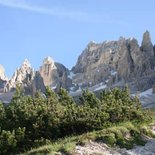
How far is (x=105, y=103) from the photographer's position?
122 feet

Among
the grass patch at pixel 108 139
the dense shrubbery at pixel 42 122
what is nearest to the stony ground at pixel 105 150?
the grass patch at pixel 108 139

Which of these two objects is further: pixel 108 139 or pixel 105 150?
pixel 108 139

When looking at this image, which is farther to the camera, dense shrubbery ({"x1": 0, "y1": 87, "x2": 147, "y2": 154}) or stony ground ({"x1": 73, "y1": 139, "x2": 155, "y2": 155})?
dense shrubbery ({"x1": 0, "y1": 87, "x2": 147, "y2": 154})

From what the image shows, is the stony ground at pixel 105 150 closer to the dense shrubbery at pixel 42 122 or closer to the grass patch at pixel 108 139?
the grass patch at pixel 108 139

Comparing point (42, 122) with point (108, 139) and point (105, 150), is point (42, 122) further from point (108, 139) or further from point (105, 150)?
point (105, 150)

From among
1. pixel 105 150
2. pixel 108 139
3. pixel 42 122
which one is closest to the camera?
pixel 105 150

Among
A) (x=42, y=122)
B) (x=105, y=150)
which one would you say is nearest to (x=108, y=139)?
(x=105, y=150)

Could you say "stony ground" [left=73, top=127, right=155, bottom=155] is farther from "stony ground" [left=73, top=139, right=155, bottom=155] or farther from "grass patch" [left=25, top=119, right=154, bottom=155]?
"grass patch" [left=25, top=119, right=154, bottom=155]

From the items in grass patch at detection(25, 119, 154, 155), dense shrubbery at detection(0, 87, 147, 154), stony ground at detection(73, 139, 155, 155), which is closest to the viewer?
grass patch at detection(25, 119, 154, 155)

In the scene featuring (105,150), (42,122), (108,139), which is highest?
(42,122)

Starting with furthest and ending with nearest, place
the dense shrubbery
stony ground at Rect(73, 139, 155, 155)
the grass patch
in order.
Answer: the dense shrubbery
stony ground at Rect(73, 139, 155, 155)
the grass patch

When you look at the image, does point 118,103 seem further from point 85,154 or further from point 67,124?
point 85,154

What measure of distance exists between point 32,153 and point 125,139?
7231 millimetres

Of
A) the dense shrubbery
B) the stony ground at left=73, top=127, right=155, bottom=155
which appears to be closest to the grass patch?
the stony ground at left=73, top=127, right=155, bottom=155
